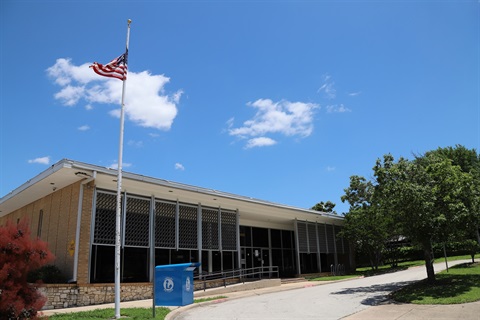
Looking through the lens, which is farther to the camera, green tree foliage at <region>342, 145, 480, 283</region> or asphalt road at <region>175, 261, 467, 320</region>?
green tree foliage at <region>342, 145, 480, 283</region>

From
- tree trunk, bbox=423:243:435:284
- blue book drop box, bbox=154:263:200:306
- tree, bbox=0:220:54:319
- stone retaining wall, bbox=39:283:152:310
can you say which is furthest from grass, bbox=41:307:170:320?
tree trunk, bbox=423:243:435:284

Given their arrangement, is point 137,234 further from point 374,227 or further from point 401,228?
point 374,227

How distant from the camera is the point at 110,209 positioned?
1859 centimetres

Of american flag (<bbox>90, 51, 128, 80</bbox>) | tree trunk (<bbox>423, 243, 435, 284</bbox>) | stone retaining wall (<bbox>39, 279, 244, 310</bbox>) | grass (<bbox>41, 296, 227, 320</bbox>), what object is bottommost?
grass (<bbox>41, 296, 227, 320</bbox>)

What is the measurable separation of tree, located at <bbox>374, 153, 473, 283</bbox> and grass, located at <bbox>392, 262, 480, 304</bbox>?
3.04 feet

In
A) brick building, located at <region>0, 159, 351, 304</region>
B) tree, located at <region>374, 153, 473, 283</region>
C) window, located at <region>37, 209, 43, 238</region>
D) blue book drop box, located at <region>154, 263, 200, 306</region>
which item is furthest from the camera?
window, located at <region>37, 209, 43, 238</region>

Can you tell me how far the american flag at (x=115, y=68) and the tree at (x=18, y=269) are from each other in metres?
6.34

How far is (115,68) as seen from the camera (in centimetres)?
1401

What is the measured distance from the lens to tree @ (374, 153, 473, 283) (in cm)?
1560

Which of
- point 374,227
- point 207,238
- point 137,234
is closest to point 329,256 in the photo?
point 374,227

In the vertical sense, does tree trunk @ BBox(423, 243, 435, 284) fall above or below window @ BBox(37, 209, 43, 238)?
below

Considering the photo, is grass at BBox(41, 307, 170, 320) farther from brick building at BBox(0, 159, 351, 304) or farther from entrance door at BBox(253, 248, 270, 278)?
entrance door at BBox(253, 248, 270, 278)

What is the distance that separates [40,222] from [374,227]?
72.8 feet

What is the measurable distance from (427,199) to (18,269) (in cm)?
1378
